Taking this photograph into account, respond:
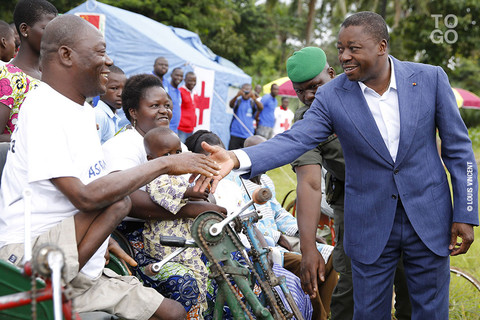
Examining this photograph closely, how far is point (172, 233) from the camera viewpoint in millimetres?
3080

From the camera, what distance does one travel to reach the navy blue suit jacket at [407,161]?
2744mm

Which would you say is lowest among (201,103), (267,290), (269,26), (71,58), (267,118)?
(269,26)

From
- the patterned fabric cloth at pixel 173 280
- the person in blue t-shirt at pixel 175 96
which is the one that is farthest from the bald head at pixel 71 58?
the person in blue t-shirt at pixel 175 96

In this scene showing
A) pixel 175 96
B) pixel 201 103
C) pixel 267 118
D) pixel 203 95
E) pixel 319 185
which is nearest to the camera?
pixel 319 185

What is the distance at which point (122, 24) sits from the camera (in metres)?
10.7

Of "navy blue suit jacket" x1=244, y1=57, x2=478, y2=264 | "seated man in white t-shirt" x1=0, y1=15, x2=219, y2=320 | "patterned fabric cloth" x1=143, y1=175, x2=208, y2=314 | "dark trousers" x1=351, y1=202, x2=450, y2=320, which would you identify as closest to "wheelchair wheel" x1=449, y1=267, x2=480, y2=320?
"dark trousers" x1=351, y1=202, x2=450, y2=320

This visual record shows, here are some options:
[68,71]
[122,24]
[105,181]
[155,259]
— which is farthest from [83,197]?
[122,24]

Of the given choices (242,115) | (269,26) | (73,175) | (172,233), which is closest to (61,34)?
(73,175)

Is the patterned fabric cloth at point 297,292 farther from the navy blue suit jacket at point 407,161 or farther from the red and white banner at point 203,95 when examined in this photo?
the red and white banner at point 203,95

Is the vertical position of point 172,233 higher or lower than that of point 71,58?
lower

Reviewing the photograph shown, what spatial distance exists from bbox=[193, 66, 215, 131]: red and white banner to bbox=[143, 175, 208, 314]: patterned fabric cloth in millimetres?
8541

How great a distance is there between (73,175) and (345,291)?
2.17 metres

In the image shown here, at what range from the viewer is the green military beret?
11.8 feet

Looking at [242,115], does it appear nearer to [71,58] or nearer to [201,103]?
[201,103]
